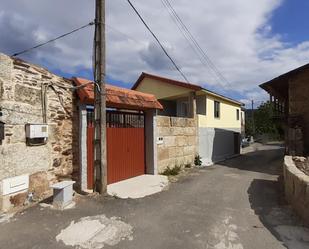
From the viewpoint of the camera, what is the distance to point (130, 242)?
529 centimetres

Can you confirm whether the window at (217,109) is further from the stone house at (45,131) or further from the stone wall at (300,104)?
the stone house at (45,131)

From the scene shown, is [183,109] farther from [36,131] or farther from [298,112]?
[36,131]

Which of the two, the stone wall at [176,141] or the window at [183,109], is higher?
the window at [183,109]

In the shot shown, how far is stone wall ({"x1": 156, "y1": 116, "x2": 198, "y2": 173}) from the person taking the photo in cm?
1262

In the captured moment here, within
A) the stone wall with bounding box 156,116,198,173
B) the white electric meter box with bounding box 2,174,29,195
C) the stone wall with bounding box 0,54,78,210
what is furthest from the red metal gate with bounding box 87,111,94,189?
the stone wall with bounding box 156,116,198,173

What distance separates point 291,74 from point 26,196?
1293cm

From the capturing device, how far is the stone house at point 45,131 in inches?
256

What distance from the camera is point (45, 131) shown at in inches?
287

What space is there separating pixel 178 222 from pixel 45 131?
378 cm

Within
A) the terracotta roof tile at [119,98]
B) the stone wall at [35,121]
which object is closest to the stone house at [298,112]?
the terracotta roof tile at [119,98]

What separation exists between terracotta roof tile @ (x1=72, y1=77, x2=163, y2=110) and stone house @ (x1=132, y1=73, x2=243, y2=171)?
134 centimetres

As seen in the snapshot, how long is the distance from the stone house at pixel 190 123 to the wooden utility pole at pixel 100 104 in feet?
14.5

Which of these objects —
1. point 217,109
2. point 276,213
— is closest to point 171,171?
point 276,213

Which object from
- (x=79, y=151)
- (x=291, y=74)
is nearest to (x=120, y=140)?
(x=79, y=151)
